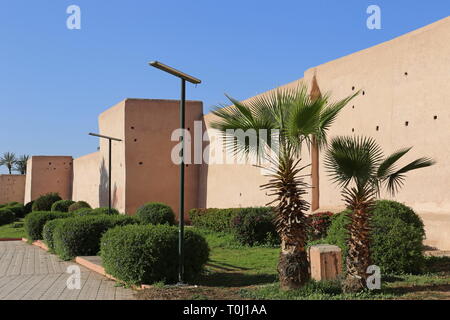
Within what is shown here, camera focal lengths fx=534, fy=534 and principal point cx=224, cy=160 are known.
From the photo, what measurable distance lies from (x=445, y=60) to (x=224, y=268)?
23.7 feet

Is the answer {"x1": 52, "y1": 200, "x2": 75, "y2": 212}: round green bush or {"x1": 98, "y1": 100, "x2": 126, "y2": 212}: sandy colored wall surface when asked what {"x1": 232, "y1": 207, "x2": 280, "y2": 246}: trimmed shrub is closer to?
{"x1": 98, "y1": 100, "x2": 126, "y2": 212}: sandy colored wall surface

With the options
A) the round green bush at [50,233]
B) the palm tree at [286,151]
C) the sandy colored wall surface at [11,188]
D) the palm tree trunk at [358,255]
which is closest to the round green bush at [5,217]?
the round green bush at [50,233]

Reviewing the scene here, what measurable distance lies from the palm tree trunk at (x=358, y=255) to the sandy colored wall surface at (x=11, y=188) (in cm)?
5477

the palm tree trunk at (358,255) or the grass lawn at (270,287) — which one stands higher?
the palm tree trunk at (358,255)

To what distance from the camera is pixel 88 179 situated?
38.7 m

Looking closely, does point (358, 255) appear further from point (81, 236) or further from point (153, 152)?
point (153, 152)

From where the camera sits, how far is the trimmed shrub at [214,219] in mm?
18803

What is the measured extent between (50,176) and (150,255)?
4026 cm

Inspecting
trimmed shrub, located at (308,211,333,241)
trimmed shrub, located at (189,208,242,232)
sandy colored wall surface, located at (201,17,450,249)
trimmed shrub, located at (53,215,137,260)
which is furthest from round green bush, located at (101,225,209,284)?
trimmed shrub, located at (189,208,242,232)

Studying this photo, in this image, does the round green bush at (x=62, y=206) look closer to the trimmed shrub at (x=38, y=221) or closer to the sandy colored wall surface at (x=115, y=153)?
the sandy colored wall surface at (x=115, y=153)

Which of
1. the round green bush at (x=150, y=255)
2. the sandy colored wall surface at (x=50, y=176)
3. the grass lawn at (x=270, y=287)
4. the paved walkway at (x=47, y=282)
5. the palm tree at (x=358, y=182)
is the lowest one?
the paved walkway at (x=47, y=282)
